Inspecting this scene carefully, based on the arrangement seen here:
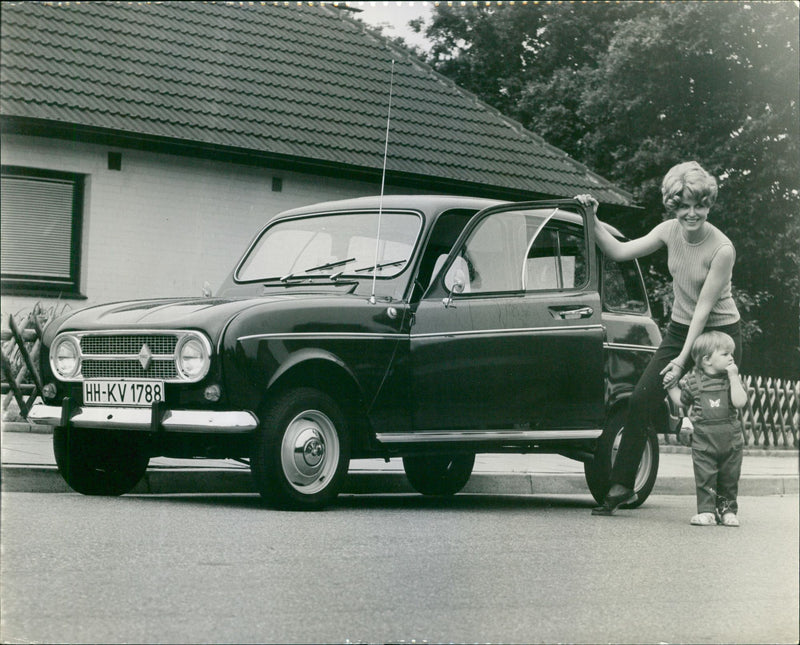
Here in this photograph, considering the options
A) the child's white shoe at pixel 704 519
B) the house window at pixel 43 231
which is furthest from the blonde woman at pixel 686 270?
the house window at pixel 43 231

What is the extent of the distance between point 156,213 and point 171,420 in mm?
9176

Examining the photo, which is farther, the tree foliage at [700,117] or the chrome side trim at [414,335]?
the tree foliage at [700,117]

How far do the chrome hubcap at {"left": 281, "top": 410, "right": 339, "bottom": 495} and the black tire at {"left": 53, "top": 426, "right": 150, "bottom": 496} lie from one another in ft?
3.38

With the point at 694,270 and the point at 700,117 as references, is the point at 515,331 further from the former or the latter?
the point at 700,117

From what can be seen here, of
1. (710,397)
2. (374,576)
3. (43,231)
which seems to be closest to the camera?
(374,576)

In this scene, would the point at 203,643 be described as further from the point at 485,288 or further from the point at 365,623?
the point at 485,288

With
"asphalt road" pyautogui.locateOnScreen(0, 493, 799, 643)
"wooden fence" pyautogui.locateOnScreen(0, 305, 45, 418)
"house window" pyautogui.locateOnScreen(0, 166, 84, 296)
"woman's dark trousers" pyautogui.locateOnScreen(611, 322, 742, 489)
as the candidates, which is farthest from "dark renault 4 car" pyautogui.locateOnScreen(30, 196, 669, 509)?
"house window" pyautogui.locateOnScreen(0, 166, 84, 296)

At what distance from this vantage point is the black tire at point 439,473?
966cm

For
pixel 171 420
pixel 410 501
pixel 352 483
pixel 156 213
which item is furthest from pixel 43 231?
pixel 171 420

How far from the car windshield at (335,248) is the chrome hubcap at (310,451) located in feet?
4.14

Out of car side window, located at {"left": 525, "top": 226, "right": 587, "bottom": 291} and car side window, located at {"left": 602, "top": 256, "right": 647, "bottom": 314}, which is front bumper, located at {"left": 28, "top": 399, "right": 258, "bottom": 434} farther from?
car side window, located at {"left": 602, "top": 256, "right": 647, "bottom": 314}

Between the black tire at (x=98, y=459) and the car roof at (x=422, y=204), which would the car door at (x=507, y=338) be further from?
the black tire at (x=98, y=459)

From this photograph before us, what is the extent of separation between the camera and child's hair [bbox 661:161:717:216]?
682 centimetres

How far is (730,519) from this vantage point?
746cm
